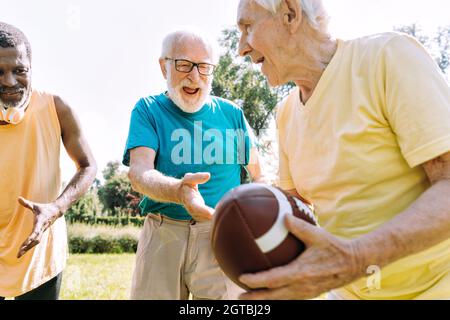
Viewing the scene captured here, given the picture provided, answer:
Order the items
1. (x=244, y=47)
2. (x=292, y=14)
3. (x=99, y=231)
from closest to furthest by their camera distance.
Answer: (x=292, y=14) < (x=244, y=47) < (x=99, y=231)

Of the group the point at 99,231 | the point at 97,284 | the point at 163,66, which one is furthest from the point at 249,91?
the point at 163,66

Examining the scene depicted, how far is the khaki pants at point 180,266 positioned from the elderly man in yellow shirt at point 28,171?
652 millimetres

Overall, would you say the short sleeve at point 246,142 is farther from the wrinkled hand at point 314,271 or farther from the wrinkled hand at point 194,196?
the wrinkled hand at point 314,271

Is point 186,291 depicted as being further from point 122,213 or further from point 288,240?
point 122,213

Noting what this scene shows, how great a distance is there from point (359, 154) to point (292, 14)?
0.70 m

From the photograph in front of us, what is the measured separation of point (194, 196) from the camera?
2422 millimetres

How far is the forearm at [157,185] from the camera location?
2.55 metres

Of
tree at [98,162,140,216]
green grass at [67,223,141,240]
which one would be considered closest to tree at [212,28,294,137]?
green grass at [67,223,141,240]

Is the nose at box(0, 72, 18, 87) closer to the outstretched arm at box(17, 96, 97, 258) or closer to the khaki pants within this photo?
the outstretched arm at box(17, 96, 97, 258)

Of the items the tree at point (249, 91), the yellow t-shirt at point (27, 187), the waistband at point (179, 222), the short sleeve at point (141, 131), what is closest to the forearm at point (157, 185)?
the short sleeve at point (141, 131)

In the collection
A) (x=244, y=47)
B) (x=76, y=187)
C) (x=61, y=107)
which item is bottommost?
(x=76, y=187)

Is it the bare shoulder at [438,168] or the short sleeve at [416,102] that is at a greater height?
the short sleeve at [416,102]

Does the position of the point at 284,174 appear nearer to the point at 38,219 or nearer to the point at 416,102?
the point at 416,102
